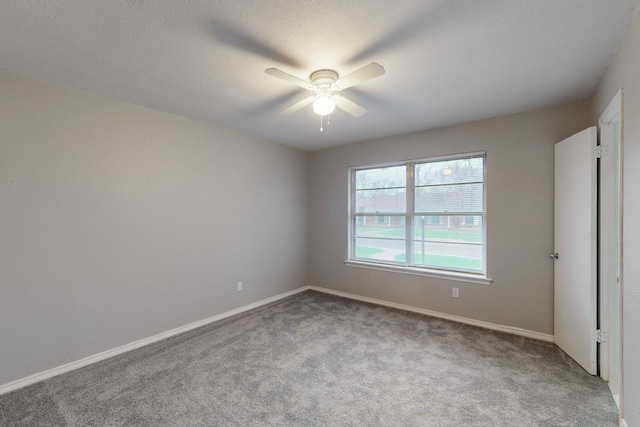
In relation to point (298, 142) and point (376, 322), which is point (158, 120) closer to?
point (298, 142)

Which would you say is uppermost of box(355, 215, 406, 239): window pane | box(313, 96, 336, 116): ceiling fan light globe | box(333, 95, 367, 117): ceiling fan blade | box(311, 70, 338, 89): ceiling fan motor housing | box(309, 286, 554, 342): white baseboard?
box(311, 70, 338, 89): ceiling fan motor housing

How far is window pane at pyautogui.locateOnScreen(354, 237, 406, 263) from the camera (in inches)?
159

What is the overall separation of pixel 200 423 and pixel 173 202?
214 cm

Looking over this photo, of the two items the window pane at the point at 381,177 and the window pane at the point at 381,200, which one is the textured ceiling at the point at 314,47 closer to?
the window pane at the point at 381,177

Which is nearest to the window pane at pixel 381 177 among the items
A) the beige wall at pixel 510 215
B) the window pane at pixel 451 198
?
the beige wall at pixel 510 215

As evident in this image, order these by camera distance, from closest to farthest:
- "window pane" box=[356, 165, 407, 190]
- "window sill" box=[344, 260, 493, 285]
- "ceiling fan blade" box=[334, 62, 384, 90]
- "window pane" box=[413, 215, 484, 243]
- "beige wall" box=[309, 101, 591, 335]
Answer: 1. "ceiling fan blade" box=[334, 62, 384, 90]
2. "beige wall" box=[309, 101, 591, 335]
3. "window sill" box=[344, 260, 493, 285]
4. "window pane" box=[413, 215, 484, 243]
5. "window pane" box=[356, 165, 407, 190]

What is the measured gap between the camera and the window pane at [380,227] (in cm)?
403

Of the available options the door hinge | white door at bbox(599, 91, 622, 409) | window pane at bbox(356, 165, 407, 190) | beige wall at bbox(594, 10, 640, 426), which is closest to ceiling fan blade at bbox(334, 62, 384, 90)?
beige wall at bbox(594, 10, 640, 426)

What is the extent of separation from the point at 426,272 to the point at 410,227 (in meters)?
0.64

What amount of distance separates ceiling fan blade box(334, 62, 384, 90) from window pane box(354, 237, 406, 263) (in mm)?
2621

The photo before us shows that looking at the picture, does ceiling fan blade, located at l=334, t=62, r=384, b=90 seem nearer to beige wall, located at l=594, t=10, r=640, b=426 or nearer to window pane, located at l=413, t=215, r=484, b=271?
beige wall, located at l=594, t=10, r=640, b=426

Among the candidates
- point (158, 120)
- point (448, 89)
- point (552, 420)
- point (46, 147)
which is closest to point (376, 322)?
point (552, 420)

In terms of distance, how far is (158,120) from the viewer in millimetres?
2967

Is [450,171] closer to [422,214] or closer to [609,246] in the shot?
[422,214]
